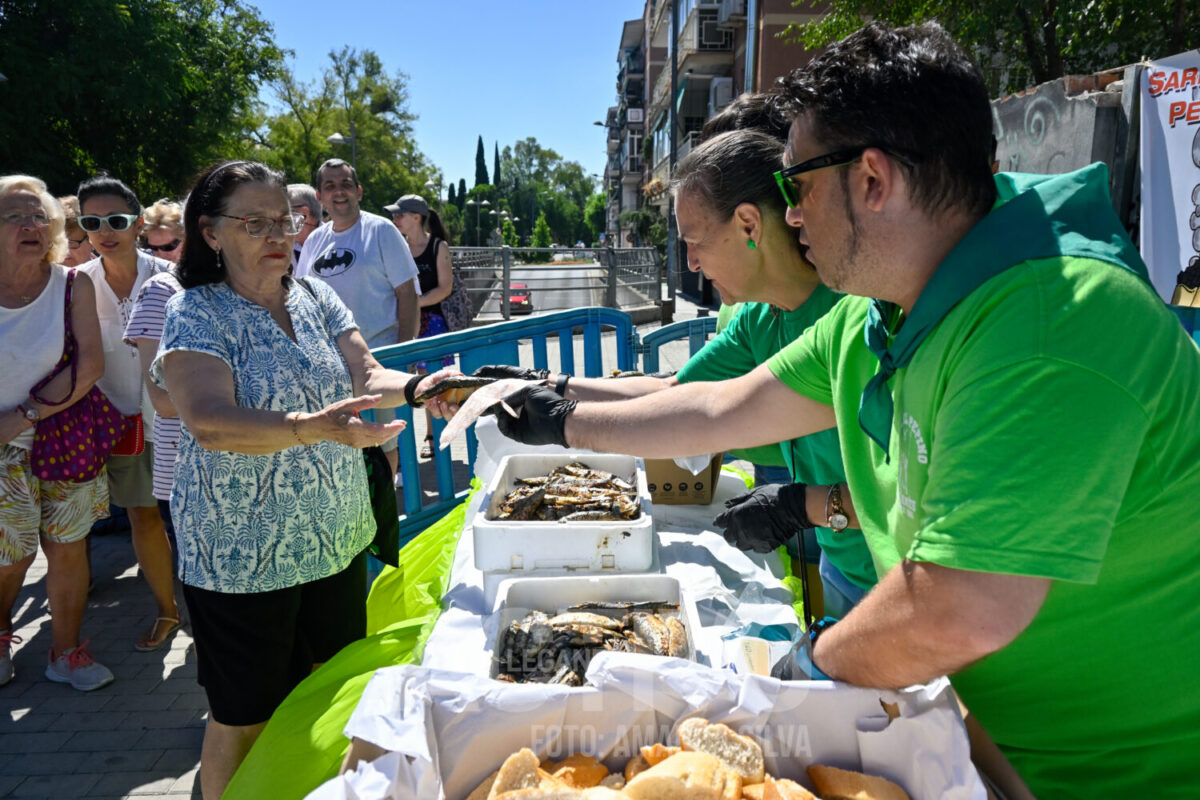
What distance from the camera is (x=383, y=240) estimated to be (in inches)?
204

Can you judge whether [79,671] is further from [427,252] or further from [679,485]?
[427,252]

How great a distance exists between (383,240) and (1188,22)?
22.8 ft

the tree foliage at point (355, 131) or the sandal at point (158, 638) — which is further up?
the tree foliage at point (355, 131)

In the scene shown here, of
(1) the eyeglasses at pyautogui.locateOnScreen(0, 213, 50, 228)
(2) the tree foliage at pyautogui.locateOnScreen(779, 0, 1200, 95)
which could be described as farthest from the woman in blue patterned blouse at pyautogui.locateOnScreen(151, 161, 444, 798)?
(2) the tree foliage at pyautogui.locateOnScreen(779, 0, 1200, 95)

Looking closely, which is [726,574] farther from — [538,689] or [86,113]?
[86,113]

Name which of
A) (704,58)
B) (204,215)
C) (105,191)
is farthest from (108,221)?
(704,58)

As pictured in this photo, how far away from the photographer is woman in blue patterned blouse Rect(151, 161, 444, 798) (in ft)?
7.09

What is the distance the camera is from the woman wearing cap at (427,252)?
21.7ft

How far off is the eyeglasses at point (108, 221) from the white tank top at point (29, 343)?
364 millimetres

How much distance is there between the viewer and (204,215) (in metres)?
2.35

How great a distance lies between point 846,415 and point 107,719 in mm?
3617

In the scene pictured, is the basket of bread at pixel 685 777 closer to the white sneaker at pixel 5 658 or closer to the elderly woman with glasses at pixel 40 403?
the elderly woman with glasses at pixel 40 403

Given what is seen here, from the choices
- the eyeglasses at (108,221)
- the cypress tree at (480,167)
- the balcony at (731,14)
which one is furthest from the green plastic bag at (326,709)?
the cypress tree at (480,167)

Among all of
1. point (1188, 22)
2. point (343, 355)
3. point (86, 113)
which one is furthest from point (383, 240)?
point (86, 113)
